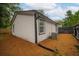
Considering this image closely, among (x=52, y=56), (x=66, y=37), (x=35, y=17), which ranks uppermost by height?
(x=35, y=17)

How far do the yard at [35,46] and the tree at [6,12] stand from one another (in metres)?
0.18

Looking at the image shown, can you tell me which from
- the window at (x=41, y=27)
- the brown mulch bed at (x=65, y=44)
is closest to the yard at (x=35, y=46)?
the brown mulch bed at (x=65, y=44)

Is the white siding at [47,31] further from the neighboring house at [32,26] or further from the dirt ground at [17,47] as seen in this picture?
the dirt ground at [17,47]

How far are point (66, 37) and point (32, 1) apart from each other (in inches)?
29.7

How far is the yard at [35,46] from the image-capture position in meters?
4.57

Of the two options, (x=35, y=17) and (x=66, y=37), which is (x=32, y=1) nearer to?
(x=35, y=17)

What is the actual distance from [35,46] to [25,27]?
329 millimetres

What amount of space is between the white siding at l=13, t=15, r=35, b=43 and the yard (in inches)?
3.1

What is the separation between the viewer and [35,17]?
4613mm

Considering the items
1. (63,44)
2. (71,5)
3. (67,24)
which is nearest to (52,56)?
(63,44)

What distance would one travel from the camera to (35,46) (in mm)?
4617

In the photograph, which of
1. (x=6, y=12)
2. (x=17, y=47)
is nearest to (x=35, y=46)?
(x=17, y=47)

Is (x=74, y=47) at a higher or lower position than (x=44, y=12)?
lower

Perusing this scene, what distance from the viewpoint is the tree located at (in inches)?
180
